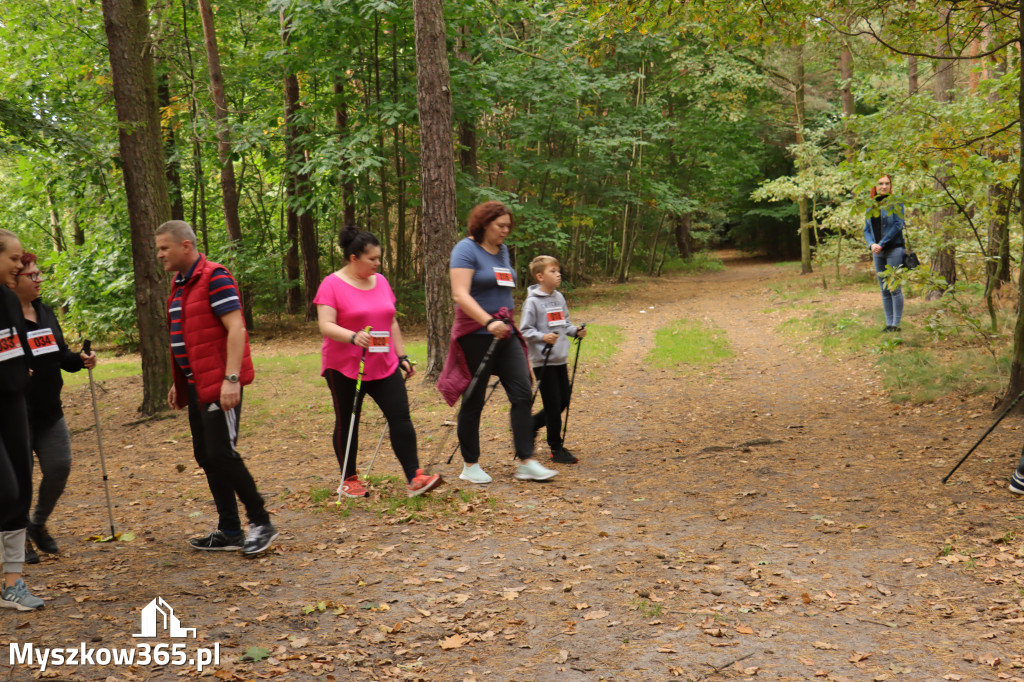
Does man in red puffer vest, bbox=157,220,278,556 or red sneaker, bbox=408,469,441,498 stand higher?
man in red puffer vest, bbox=157,220,278,556

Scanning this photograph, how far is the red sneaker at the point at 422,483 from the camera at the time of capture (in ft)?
18.8

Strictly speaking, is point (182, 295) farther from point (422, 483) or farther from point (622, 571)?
point (622, 571)

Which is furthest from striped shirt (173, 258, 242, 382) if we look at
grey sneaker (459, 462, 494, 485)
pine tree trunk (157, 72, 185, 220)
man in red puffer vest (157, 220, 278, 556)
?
→ pine tree trunk (157, 72, 185, 220)

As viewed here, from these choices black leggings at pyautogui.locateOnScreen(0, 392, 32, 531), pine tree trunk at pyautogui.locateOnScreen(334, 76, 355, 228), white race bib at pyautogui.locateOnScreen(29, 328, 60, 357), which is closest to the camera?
black leggings at pyautogui.locateOnScreen(0, 392, 32, 531)

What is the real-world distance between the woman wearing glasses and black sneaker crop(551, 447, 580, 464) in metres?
3.86

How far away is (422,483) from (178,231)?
2480 mm

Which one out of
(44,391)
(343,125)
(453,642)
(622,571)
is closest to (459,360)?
(622,571)

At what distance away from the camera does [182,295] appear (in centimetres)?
453

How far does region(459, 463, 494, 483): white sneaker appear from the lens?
6.23 m

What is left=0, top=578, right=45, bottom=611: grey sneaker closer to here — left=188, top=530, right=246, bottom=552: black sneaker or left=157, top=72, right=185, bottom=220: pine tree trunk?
left=188, top=530, right=246, bottom=552: black sneaker

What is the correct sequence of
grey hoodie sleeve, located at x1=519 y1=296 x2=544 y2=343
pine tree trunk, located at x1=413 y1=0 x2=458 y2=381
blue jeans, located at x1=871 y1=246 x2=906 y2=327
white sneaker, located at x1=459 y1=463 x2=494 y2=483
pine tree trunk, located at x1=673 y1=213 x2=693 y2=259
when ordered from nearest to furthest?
white sneaker, located at x1=459 y1=463 x2=494 y2=483
grey hoodie sleeve, located at x1=519 y1=296 x2=544 y2=343
pine tree trunk, located at x1=413 y1=0 x2=458 y2=381
blue jeans, located at x1=871 y1=246 x2=906 y2=327
pine tree trunk, located at x1=673 y1=213 x2=693 y2=259

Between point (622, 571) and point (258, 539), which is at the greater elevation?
point (258, 539)

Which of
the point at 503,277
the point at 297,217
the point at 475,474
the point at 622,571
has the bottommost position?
the point at 622,571

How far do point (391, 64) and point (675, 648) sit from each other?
14.3m
